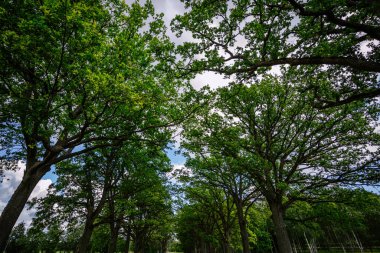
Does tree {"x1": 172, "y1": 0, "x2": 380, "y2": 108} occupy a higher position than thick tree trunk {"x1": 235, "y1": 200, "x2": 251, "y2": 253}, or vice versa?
tree {"x1": 172, "y1": 0, "x2": 380, "y2": 108}

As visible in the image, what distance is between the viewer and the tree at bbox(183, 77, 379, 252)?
40.1 ft

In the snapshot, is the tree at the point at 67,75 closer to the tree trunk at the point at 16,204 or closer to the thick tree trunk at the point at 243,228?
the tree trunk at the point at 16,204

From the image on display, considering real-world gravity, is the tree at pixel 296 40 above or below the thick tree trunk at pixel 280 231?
above

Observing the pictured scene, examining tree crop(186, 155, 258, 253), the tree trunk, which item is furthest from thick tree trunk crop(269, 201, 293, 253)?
the tree trunk

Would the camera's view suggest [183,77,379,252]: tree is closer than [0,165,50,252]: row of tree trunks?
No

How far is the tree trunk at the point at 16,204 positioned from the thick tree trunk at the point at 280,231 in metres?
13.8

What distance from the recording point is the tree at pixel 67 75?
24.6 feet

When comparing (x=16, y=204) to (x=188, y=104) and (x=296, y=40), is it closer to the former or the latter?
(x=188, y=104)

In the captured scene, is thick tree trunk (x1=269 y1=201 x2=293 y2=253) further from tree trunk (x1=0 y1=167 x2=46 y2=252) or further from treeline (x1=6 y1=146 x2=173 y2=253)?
tree trunk (x1=0 y1=167 x2=46 y2=252)

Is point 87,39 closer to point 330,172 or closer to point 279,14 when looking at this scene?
point 279,14

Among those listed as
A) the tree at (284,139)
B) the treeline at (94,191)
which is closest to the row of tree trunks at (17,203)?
the treeline at (94,191)

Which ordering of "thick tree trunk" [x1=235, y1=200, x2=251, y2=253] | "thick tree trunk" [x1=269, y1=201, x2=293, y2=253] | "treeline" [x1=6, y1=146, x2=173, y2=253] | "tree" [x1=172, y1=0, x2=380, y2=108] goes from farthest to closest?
"thick tree trunk" [x1=235, y1=200, x2=251, y2=253] < "treeline" [x1=6, y1=146, x2=173, y2=253] < "thick tree trunk" [x1=269, y1=201, x2=293, y2=253] < "tree" [x1=172, y1=0, x2=380, y2=108]

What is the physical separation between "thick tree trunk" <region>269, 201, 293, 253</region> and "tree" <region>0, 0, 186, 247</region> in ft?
28.3

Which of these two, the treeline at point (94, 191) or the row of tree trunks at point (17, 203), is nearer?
the row of tree trunks at point (17, 203)
